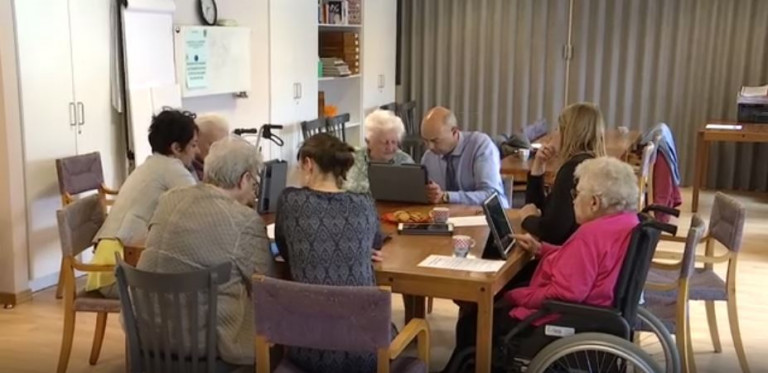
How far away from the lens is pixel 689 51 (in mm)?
7715

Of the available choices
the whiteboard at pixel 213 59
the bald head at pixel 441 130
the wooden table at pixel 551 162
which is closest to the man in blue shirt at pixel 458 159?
the bald head at pixel 441 130

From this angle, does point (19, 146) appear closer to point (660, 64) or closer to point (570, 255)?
point (570, 255)

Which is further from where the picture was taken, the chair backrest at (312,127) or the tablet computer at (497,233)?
the chair backrest at (312,127)

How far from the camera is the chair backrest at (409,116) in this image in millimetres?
8053

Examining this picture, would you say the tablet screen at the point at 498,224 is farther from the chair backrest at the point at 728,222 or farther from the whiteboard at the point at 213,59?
the whiteboard at the point at 213,59

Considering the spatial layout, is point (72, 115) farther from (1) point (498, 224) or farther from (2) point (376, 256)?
(1) point (498, 224)

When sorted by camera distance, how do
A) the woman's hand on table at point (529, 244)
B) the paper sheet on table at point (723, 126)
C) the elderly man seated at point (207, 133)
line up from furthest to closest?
the paper sheet on table at point (723, 126) → the elderly man seated at point (207, 133) → the woman's hand on table at point (529, 244)

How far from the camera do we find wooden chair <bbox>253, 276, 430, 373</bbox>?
221cm

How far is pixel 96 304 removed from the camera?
325 centimetres

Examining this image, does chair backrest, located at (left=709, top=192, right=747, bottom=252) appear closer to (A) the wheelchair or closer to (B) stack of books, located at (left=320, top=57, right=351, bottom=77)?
(A) the wheelchair

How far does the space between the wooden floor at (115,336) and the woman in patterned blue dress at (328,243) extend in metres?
1.24

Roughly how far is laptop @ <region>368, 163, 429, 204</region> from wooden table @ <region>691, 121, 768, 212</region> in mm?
4004

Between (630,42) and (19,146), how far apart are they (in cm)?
565

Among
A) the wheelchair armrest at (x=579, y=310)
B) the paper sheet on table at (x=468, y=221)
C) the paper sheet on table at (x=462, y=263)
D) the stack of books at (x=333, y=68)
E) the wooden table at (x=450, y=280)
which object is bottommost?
the wheelchair armrest at (x=579, y=310)
